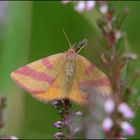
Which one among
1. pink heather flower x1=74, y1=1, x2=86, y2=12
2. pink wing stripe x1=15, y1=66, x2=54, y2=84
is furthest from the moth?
pink heather flower x1=74, y1=1, x2=86, y2=12

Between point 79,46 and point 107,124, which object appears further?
point 79,46

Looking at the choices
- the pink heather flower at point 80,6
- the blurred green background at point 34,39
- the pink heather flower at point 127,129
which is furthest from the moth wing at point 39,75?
the blurred green background at point 34,39

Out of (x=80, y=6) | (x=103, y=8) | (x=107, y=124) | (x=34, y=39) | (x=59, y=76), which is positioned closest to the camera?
(x=107, y=124)

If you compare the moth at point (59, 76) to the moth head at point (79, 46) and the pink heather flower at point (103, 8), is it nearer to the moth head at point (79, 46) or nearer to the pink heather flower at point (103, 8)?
the moth head at point (79, 46)

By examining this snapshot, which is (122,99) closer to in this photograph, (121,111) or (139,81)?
(121,111)

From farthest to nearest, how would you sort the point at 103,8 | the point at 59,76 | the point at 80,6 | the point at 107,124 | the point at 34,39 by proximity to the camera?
the point at 34,39 < the point at 59,76 < the point at 80,6 < the point at 103,8 < the point at 107,124

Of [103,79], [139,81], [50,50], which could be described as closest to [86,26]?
[50,50]

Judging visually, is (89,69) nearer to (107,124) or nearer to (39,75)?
(39,75)

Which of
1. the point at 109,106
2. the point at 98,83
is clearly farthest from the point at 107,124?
the point at 98,83
